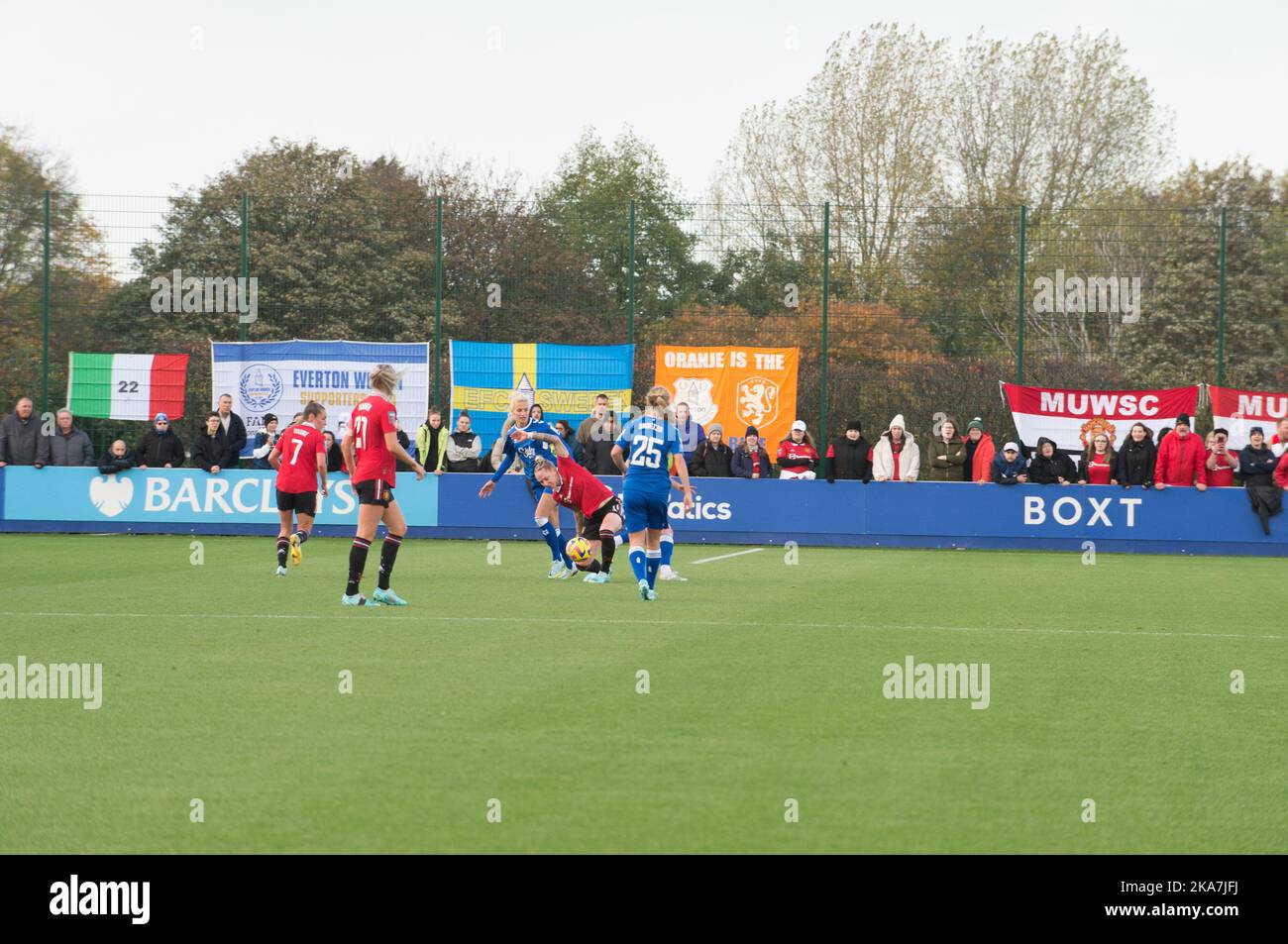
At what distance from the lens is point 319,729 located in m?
7.70

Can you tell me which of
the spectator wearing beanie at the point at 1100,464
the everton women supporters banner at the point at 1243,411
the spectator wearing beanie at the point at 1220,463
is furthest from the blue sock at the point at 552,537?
the everton women supporters banner at the point at 1243,411

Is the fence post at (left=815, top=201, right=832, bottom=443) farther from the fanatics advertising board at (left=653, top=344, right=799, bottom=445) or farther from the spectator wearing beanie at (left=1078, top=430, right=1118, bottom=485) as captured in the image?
the spectator wearing beanie at (left=1078, top=430, right=1118, bottom=485)

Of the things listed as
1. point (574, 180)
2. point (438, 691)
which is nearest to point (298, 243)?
point (438, 691)

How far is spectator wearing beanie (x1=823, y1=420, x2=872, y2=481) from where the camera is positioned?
25.2 meters

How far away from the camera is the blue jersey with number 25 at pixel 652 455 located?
49.6 ft

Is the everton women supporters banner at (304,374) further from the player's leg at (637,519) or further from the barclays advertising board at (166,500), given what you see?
the player's leg at (637,519)

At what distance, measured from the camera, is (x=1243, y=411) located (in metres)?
25.8

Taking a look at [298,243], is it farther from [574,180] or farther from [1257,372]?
[574,180]

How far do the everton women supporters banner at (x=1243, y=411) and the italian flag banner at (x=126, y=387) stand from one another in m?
18.1

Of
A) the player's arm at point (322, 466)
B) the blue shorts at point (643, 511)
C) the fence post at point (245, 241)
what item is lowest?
the blue shorts at point (643, 511)

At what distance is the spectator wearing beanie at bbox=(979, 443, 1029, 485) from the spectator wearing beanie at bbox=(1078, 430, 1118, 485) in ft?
3.15

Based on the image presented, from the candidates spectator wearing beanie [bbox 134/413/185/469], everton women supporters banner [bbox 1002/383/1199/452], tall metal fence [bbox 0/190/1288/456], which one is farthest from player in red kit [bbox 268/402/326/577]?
everton women supporters banner [bbox 1002/383/1199/452]

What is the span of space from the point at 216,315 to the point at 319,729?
118 ft

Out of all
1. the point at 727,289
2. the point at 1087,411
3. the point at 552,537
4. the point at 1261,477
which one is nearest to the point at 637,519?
the point at 552,537
